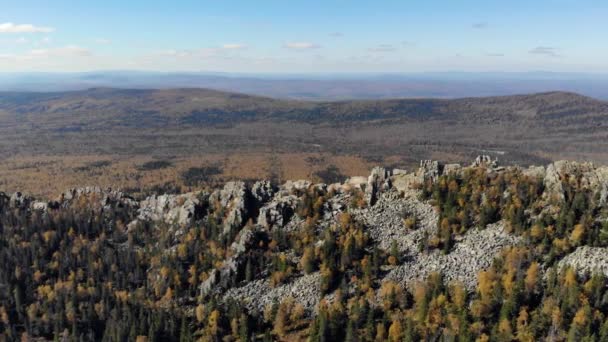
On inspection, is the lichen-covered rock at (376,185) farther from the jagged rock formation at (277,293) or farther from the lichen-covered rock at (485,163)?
the jagged rock formation at (277,293)

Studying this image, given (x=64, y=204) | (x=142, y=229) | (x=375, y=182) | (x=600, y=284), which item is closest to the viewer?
(x=600, y=284)

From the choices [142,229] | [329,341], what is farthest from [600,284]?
[142,229]

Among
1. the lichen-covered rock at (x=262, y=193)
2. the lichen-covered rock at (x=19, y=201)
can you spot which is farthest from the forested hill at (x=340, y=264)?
the lichen-covered rock at (x=19, y=201)

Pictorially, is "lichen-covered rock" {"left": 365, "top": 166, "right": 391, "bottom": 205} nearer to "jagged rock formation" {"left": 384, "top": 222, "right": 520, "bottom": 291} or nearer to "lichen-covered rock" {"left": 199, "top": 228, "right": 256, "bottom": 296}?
"jagged rock formation" {"left": 384, "top": 222, "right": 520, "bottom": 291}

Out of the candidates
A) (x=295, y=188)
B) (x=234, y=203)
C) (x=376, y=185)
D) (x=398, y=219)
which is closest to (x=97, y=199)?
(x=234, y=203)

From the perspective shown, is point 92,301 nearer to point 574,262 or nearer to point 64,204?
point 64,204

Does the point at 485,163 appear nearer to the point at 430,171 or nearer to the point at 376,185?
the point at 430,171
